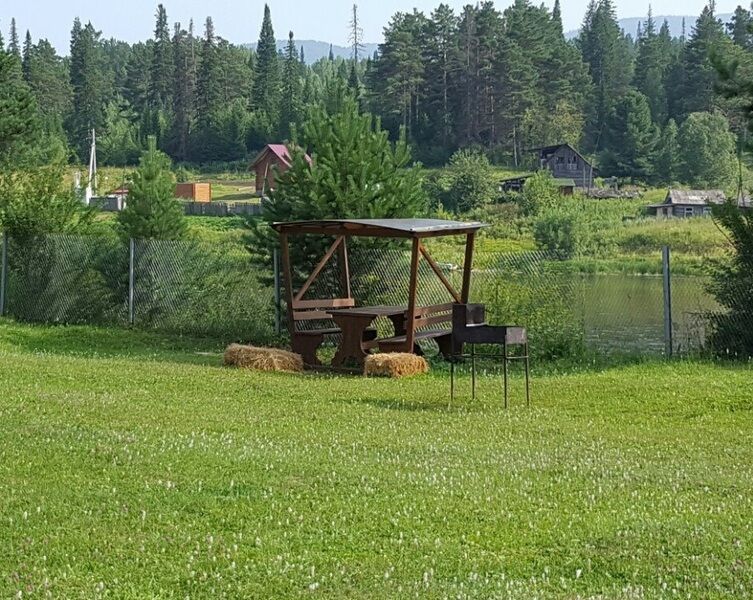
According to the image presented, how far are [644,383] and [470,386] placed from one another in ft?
7.58

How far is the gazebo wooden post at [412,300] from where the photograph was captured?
1716 centimetres

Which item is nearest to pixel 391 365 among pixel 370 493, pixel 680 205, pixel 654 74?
pixel 370 493

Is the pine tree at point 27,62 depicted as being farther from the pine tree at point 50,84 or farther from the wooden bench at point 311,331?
the wooden bench at point 311,331

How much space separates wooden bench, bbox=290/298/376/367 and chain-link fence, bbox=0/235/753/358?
998 millimetres

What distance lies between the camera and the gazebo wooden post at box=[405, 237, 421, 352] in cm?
1716

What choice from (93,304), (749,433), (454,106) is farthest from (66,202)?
(454,106)

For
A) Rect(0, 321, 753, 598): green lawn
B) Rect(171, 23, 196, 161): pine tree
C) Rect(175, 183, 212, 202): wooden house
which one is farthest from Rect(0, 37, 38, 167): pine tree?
Rect(171, 23, 196, 161): pine tree

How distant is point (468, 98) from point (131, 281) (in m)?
96.3

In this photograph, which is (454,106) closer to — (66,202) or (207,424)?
(66,202)

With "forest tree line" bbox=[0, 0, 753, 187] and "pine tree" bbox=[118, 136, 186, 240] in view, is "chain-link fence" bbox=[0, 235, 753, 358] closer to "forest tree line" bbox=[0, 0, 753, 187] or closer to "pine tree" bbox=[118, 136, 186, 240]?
"pine tree" bbox=[118, 136, 186, 240]

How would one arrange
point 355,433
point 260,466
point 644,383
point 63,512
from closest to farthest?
1. point 63,512
2. point 260,466
3. point 355,433
4. point 644,383

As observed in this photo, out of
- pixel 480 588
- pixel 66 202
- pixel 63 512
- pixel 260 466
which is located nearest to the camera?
pixel 480 588

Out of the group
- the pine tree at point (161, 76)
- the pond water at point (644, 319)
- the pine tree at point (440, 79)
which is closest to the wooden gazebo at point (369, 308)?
the pond water at point (644, 319)

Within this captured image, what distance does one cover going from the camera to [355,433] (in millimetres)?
10906
